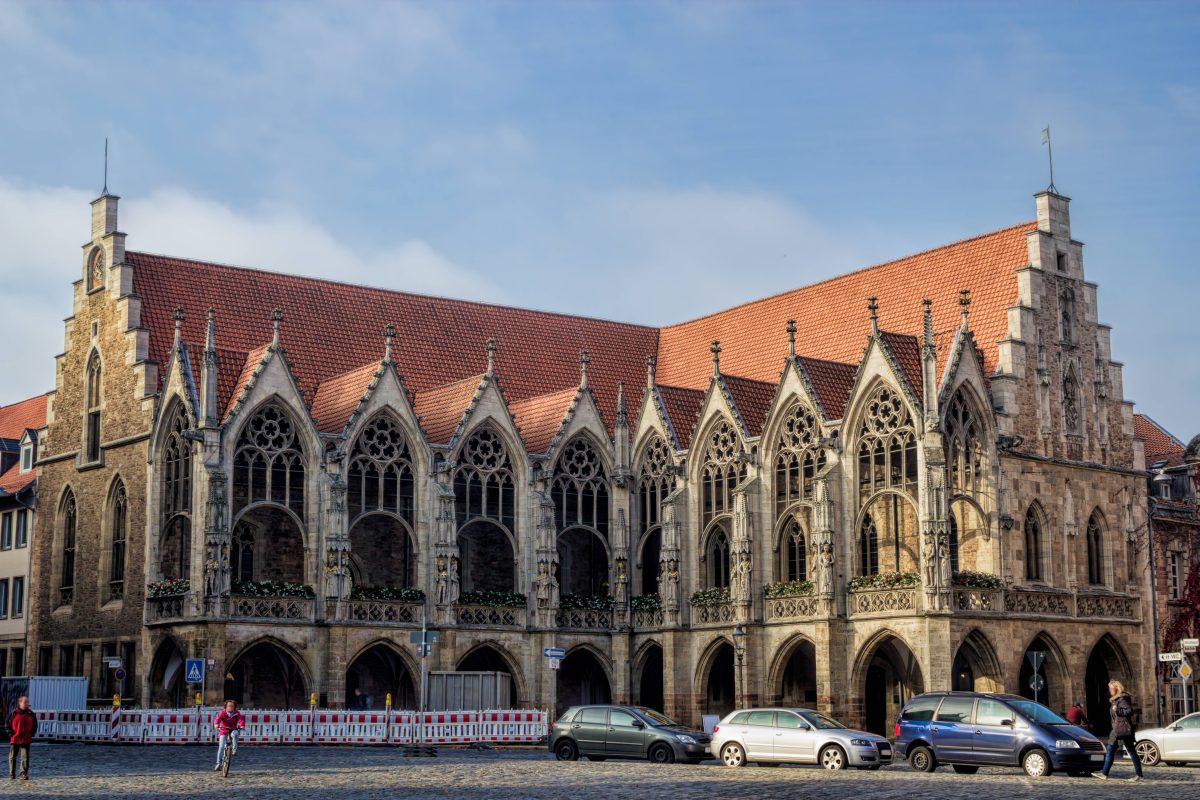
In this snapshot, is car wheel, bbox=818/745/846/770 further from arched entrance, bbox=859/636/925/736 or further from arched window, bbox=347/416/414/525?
arched window, bbox=347/416/414/525

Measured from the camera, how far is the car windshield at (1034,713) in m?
35.2

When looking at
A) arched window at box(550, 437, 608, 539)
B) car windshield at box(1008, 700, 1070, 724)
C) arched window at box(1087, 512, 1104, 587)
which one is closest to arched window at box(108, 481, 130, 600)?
arched window at box(550, 437, 608, 539)

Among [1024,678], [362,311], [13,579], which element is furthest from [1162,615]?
[13,579]

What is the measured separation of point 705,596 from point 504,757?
15.6 meters

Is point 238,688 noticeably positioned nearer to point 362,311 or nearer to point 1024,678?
point 362,311

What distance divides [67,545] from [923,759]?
35.5 meters

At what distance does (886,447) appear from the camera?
5172cm

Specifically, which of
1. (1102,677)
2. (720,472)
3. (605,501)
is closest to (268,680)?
(605,501)

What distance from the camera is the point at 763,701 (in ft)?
175

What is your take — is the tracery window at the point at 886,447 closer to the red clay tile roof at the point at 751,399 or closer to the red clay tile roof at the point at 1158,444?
the red clay tile roof at the point at 751,399

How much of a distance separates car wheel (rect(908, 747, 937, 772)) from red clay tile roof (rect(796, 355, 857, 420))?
18.0 metres

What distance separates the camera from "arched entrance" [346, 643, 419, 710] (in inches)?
2244

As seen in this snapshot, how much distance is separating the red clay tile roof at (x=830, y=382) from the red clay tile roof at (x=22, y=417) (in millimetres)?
36562

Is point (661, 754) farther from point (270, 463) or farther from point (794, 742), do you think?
point (270, 463)
